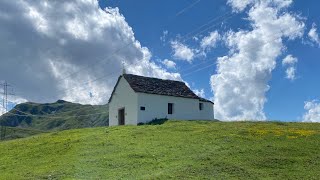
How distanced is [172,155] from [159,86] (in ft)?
97.7

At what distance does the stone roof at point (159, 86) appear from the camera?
55094 millimetres

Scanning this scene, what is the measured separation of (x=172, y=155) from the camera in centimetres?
2833

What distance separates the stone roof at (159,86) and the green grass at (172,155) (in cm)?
1571

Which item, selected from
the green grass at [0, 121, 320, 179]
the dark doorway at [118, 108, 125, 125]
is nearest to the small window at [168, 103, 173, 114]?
the dark doorway at [118, 108, 125, 125]

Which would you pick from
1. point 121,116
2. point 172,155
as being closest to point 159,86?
point 121,116

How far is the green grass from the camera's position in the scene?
79.8 feet

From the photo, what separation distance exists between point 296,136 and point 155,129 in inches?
507

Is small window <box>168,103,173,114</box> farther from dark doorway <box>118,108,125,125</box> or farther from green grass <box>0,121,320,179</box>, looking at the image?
green grass <box>0,121,320,179</box>

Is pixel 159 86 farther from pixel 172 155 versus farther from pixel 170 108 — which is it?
pixel 172 155

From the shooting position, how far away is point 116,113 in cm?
5781

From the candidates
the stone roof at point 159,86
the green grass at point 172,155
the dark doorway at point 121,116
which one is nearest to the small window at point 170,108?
the stone roof at point 159,86

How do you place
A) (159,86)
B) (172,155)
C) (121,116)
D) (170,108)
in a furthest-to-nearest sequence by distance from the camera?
1. (159,86)
2. (121,116)
3. (170,108)
4. (172,155)

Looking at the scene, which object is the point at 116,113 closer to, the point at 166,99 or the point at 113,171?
the point at 166,99

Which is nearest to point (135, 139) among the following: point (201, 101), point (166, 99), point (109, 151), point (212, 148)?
point (109, 151)
